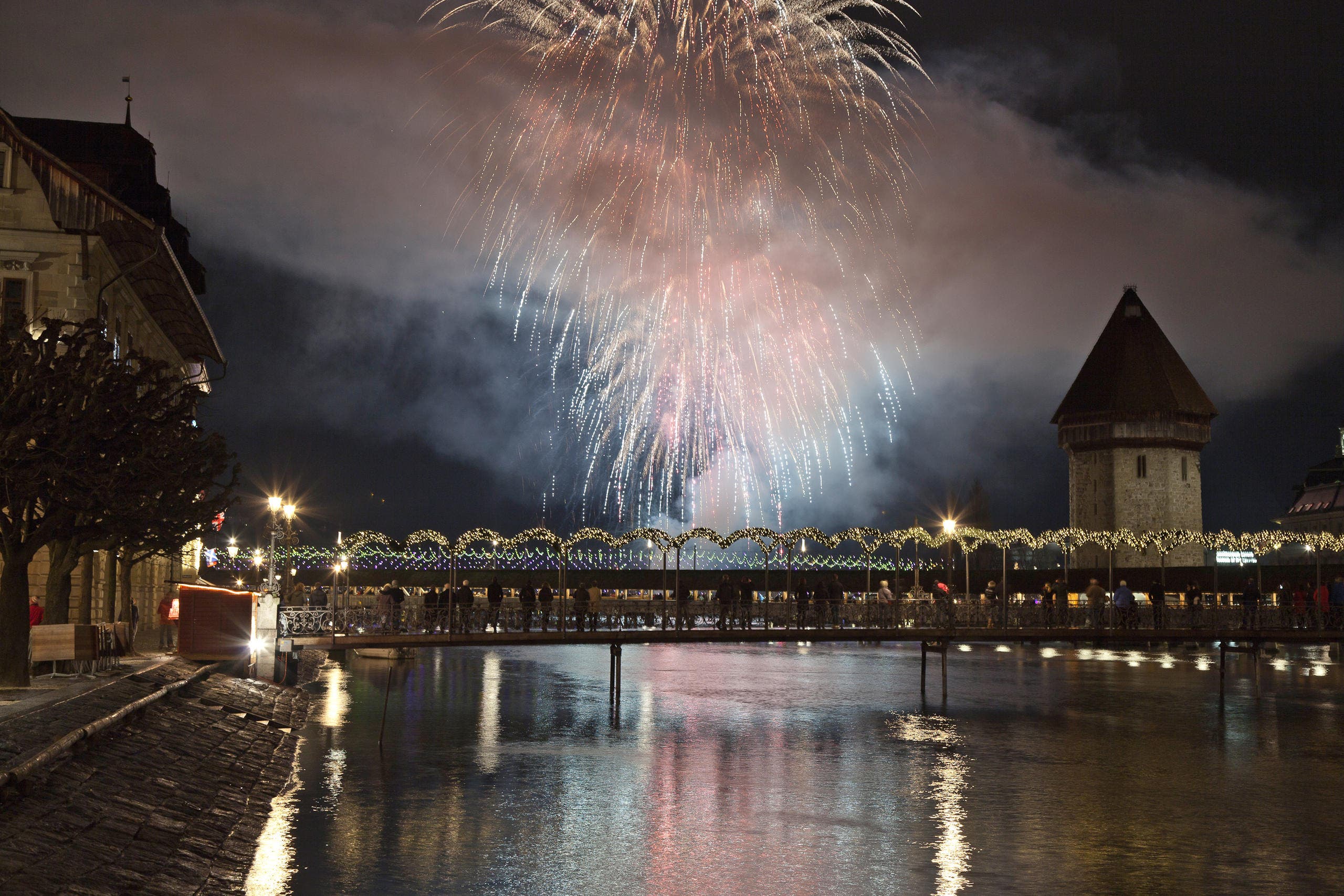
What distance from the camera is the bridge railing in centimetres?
3225

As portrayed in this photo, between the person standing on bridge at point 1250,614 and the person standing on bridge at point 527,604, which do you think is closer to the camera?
the person standing on bridge at point 527,604

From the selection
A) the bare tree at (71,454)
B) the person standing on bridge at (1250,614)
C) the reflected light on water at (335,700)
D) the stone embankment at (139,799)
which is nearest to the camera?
the stone embankment at (139,799)

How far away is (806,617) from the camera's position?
3547cm

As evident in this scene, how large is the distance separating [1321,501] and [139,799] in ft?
554

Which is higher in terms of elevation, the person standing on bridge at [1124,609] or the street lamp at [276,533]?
the street lamp at [276,533]

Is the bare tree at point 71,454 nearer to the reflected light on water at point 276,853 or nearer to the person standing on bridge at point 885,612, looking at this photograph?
the reflected light on water at point 276,853

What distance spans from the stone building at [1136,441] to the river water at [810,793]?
2164 inches

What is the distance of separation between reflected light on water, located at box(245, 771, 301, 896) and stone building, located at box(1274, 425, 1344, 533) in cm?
15435

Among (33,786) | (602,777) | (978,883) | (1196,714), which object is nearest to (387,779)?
(602,777)

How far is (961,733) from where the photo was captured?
96.2 ft

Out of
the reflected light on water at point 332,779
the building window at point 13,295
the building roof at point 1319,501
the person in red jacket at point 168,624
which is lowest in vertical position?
the reflected light on water at point 332,779

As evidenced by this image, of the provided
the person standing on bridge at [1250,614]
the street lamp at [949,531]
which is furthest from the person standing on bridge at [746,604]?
the person standing on bridge at [1250,614]

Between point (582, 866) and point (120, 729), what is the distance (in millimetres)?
7147

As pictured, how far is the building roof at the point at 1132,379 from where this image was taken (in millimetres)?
95875
